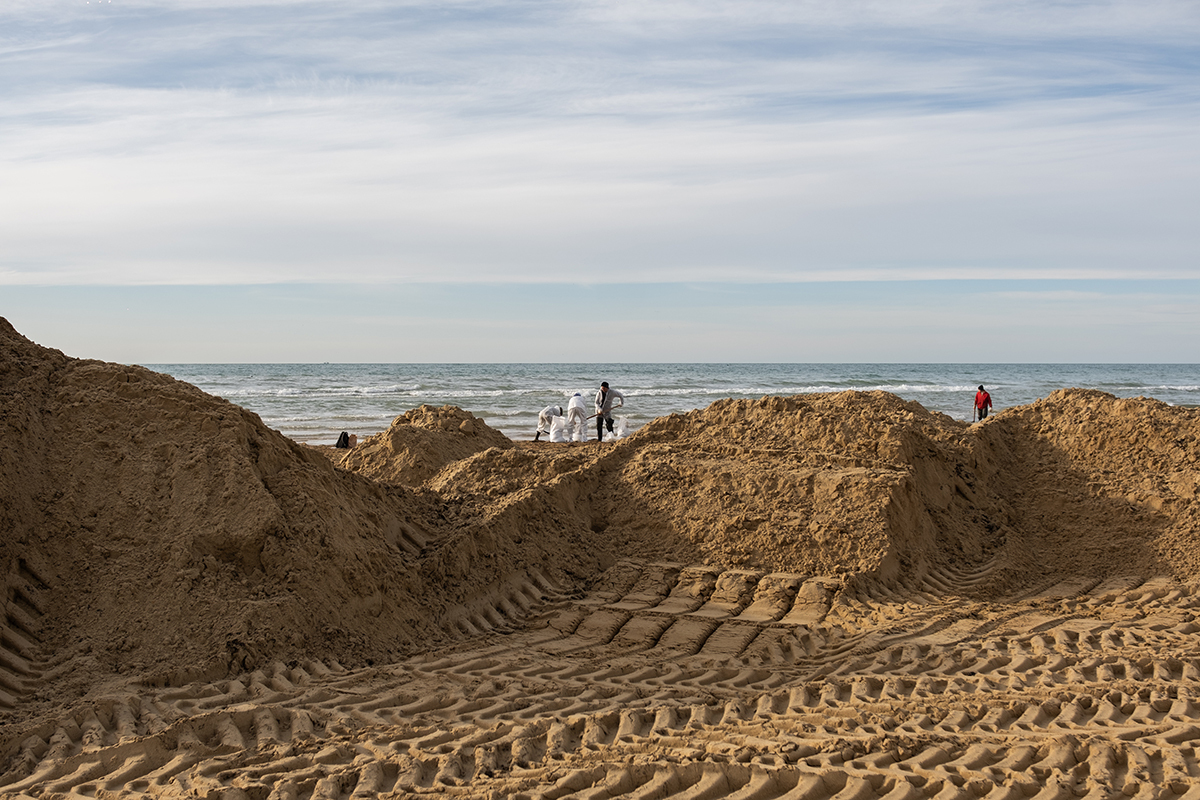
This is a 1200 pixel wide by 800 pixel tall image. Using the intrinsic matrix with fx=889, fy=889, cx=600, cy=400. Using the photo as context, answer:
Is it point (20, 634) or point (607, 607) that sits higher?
point (20, 634)

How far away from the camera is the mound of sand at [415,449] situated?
10.4m

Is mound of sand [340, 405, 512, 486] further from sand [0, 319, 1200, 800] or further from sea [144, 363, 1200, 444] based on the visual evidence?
sea [144, 363, 1200, 444]

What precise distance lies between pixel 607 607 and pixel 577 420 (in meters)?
9.81

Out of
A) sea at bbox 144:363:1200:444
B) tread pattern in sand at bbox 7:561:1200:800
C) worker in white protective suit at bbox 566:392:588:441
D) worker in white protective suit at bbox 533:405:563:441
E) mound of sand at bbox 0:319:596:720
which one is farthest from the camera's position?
sea at bbox 144:363:1200:444

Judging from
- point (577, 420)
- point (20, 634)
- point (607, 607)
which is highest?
point (577, 420)

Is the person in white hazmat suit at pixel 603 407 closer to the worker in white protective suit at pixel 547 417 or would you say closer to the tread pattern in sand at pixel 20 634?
the worker in white protective suit at pixel 547 417

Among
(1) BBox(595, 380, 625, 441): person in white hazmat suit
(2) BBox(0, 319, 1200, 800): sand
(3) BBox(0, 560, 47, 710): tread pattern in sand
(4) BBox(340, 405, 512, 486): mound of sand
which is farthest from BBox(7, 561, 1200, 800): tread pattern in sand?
(1) BBox(595, 380, 625, 441): person in white hazmat suit

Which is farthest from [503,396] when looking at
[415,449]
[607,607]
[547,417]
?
[607,607]

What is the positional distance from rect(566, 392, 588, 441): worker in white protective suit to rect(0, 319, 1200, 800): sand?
276 inches

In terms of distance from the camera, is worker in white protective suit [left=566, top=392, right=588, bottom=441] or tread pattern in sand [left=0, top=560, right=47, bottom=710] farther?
worker in white protective suit [left=566, top=392, right=588, bottom=441]

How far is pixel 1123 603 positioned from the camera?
21.0 ft

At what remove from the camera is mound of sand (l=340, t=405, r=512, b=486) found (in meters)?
10.4

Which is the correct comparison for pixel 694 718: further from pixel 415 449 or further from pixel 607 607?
pixel 415 449

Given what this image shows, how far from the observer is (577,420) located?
52.2 ft
